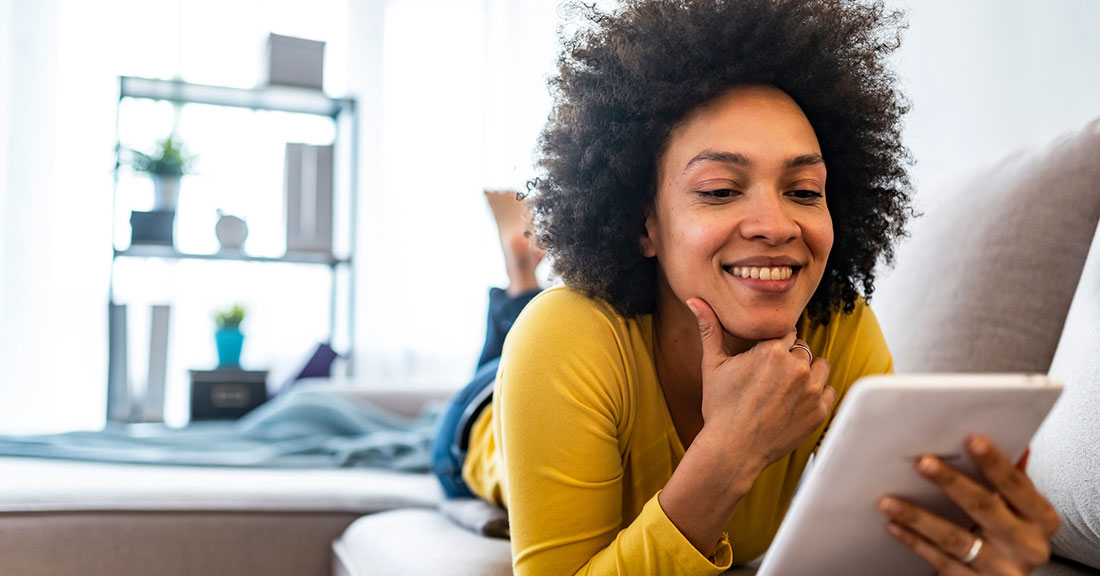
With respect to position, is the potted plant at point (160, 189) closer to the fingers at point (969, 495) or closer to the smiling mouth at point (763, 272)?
the smiling mouth at point (763, 272)

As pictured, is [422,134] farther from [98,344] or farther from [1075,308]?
[1075,308]

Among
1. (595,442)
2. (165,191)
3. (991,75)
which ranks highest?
(991,75)

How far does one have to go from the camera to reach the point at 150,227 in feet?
10.4

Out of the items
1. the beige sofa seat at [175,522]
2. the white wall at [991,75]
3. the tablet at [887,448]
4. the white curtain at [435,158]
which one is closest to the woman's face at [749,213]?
the tablet at [887,448]

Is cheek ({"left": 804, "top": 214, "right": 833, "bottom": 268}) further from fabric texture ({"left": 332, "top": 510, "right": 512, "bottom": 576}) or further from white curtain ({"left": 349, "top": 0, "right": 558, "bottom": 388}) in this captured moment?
white curtain ({"left": 349, "top": 0, "right": 558, "bottom": 388})

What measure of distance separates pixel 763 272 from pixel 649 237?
197 mm

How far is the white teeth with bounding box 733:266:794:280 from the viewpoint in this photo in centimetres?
91

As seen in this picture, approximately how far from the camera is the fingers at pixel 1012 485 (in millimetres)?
696

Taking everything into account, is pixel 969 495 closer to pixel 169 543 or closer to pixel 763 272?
pixel 763 272

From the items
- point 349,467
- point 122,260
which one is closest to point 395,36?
point 122,260

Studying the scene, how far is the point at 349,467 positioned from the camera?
2008 mm

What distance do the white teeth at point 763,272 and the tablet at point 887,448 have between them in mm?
253

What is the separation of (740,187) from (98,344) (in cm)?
321

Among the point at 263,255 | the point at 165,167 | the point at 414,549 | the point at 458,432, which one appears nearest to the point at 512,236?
the point at 458,432
